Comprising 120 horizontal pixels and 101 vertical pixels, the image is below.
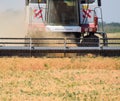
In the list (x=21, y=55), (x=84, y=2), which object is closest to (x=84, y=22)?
(x=84, y=2)

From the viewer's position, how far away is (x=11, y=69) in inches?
521

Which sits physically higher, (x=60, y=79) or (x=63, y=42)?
(x=63, y=42)

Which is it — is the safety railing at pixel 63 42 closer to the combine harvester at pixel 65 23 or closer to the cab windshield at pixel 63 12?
the combine harvester at pixel 65 23

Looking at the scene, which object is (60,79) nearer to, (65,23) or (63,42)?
(63,42)

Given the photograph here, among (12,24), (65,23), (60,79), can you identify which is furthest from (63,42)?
(12,24)

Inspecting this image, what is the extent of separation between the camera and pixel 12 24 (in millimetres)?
20156

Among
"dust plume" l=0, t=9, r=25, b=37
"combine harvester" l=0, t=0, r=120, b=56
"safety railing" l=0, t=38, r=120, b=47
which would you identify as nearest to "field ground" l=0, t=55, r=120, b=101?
"safety railing" l=0, t=38, r=120, b=47

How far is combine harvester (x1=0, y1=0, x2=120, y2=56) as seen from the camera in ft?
50.8

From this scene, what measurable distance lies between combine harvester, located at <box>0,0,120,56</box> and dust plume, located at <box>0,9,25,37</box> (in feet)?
7.34

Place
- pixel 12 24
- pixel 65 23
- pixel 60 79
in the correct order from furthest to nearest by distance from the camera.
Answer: pixel 12 24
pixel 65 23
pixel 60 79

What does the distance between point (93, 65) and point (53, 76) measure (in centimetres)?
247

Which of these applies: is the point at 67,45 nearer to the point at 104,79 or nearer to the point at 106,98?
the point at 104,79

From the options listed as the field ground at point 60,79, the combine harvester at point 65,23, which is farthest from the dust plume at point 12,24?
the field ground at point 60,79

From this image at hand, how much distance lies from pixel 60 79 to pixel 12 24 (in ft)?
31.3
